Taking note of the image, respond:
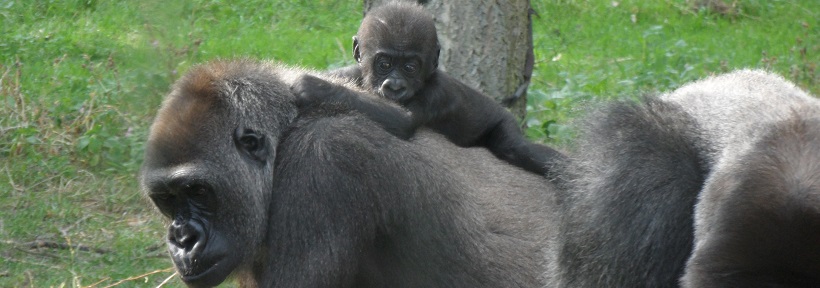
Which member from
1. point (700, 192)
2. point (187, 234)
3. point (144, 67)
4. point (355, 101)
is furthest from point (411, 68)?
point (144, 67)

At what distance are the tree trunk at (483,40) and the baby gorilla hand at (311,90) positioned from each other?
5.71 ft

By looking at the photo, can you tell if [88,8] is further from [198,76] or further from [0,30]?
[198,76]

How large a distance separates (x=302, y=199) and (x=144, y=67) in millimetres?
3560

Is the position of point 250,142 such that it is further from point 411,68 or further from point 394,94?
point 411,68

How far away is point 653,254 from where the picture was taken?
3.26 metres

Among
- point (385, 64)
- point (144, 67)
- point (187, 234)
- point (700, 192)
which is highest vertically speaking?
point (700, 192)

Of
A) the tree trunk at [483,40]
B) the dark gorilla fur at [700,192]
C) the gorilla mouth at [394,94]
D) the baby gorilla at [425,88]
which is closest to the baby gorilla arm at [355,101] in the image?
the baby gorilla at [425,88]

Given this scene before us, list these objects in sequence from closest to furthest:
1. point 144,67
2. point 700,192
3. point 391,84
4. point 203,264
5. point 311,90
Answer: point 700,192 → point 203,264 → point 311,90 → point 391,84 → point 144,67

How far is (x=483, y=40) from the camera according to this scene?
5992mm

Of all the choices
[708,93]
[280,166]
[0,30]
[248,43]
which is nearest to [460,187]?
[280,166]

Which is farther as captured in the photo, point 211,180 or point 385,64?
point 385,64

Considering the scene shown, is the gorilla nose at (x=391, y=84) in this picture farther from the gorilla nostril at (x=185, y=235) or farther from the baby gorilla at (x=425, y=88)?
the gorilla nostril at (x=185, y=235)

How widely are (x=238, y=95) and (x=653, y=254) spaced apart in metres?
1.67

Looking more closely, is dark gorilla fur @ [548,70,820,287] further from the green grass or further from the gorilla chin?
the gorilla chin
